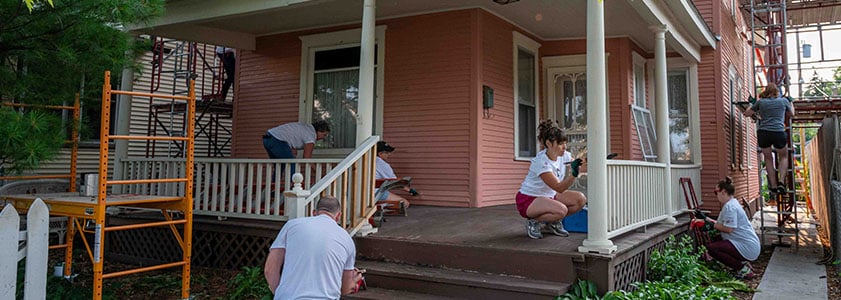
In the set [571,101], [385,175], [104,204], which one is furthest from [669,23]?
[104,204]

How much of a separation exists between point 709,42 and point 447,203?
16.7 ft

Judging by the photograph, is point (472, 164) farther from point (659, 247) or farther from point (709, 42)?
point (709, 42)

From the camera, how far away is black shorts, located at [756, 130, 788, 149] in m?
7.56

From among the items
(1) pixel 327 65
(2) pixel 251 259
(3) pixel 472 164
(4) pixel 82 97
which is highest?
(1) pixel 327 65

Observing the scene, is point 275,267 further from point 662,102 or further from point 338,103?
point 662,102

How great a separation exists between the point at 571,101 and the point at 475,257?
4.85 meters

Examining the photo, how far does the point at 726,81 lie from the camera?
30.1 feet

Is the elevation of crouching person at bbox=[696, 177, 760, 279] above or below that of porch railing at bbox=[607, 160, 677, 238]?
below

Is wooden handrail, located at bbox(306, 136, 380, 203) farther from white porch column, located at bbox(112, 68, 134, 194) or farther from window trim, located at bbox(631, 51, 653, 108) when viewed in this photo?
window trim, located at bbox(631, 51, 653, 108)

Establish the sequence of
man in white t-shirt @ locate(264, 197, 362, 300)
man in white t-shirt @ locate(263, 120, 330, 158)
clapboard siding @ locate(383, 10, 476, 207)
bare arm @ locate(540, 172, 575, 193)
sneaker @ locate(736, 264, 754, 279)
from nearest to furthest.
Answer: man in white t-shirt @ locate(264, 197, 362, 300) < bare arm @ locate(540, 172, 575, 193) < sneaker @ locate(736, 264, 754, 279) < man in white t-shirt @ locate(263, 120, 330, 158) < clapboard siding @ locate(383, 10, 476, 207)

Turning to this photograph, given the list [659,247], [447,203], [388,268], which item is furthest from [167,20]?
[659,247]

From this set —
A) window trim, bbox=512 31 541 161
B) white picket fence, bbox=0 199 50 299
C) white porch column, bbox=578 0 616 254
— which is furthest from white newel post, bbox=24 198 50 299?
window trim, bbox=512 31 541 161

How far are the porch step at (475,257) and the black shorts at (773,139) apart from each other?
5.50 m

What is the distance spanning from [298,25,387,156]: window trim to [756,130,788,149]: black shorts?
568 cm
